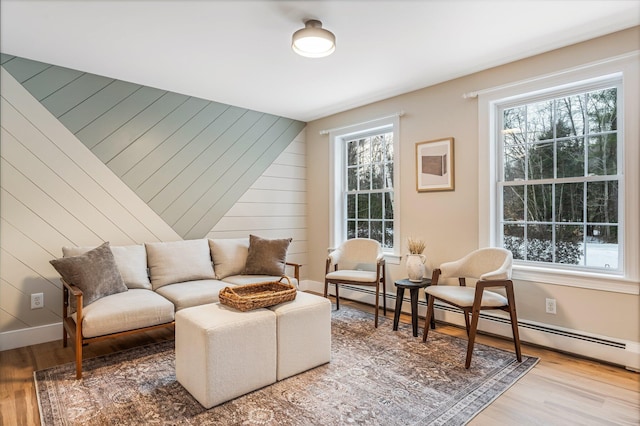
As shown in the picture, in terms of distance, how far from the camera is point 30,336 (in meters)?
3.06

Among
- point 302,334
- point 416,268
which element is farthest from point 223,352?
point 416,268

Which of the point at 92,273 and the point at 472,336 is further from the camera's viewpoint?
the point at 92,273

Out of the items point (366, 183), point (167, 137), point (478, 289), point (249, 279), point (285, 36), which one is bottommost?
point (249, 279)

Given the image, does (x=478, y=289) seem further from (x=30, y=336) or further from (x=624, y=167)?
(x=30, y=336)

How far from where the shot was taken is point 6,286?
298 cm

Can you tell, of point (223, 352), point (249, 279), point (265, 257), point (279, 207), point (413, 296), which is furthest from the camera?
point (279, 207)

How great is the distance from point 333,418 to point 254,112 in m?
3.70

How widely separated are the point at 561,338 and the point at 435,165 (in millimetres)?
1844

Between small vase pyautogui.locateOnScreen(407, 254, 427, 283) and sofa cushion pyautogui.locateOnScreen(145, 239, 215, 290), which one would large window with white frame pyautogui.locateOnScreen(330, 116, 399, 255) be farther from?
sofa cushion pyautogui.locateOnScreen(145, 239, 215, 290)

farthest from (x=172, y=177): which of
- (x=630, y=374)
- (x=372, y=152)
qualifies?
(x=630, y=374)

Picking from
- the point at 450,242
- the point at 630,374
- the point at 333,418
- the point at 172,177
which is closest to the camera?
the point at 333,418

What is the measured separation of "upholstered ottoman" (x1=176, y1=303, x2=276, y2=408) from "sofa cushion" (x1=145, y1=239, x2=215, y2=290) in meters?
1.16

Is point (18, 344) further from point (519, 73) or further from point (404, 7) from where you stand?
point (519, 73)

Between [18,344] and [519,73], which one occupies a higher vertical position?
[519,73]
